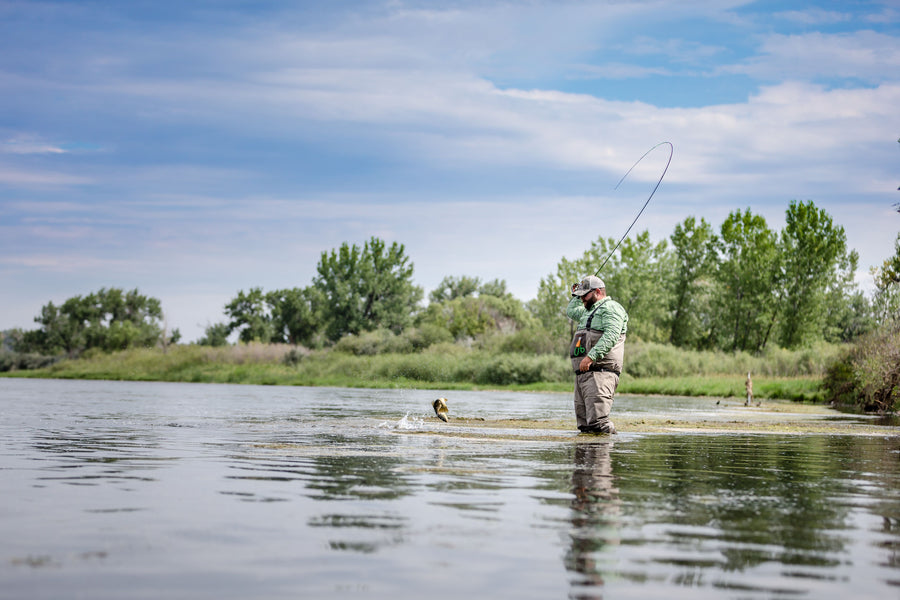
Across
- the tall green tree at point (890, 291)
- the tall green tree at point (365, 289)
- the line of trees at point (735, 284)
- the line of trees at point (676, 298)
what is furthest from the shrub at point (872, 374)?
the tall green tree at point (365, 289)

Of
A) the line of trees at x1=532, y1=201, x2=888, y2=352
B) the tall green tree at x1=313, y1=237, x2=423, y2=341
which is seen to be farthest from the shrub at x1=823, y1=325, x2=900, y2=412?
the tall green tree at x1=313, y1=237, x2=423, y2=341

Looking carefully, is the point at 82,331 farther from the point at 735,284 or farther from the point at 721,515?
the point at 721,515

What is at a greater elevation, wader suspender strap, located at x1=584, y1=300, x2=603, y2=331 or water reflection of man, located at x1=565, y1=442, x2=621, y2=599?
wader suspender strap, located at x1=584, y1=300, x2=603, y2=331

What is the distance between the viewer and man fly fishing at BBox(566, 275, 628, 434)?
41.2ft

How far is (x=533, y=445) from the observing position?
450 inches

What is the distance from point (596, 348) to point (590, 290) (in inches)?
34.6

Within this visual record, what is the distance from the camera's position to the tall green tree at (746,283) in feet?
218

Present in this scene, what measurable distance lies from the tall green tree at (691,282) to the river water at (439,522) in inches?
2425

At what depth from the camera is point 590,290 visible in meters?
12.8

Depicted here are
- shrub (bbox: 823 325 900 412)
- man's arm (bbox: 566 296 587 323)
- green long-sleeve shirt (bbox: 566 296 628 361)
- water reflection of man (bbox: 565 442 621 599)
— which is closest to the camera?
water reflection of man (bbox: 565 442 621 599)

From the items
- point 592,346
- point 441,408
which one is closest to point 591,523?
point 592,346

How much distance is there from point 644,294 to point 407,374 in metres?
21.3

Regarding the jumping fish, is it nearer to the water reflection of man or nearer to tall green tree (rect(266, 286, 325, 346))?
the water reflection of man

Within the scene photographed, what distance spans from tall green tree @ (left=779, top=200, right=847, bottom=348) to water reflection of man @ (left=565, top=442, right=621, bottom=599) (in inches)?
2378
